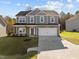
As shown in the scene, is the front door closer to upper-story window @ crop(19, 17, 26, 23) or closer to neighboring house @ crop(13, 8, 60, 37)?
neighboring house @ crop(13, 8, 60, 37)

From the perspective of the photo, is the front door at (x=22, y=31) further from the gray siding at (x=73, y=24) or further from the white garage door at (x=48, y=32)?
the gray siding at (x=73, y=24)

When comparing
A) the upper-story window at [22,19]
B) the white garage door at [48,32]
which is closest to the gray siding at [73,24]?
the upper-story window at [22,19]

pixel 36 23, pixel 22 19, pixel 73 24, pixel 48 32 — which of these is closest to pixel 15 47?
pixel 48 32

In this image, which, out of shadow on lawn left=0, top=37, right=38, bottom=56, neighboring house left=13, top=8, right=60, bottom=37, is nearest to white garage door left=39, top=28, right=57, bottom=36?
neighboring house left=13, top=8, right=60, bottom=37

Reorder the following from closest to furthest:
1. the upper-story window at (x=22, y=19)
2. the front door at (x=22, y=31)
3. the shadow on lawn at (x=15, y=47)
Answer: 1. the shadow on lawn at (x=15, y=47)
2. the front door at (x=22, y=31)
3. the upper-story window at (x=22, y=19)

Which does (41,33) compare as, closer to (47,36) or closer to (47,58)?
(47,36)

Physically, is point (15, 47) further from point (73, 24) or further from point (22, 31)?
point (73, 24)

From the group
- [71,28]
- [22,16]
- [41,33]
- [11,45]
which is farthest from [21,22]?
[71,28]

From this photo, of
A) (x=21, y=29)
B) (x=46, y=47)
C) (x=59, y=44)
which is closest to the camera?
(x=46, y=47)

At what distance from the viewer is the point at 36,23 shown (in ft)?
186

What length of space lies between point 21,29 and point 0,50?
17.5 meters

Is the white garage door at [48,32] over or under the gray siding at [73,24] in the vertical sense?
under

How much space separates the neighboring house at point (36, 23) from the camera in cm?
5488

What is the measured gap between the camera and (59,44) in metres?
41.5
